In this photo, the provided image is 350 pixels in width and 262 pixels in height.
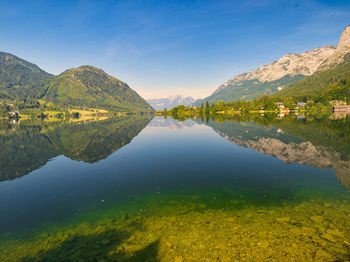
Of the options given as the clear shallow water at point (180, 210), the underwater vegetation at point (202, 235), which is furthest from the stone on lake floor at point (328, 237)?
the clear shallow water at point (180, 210)

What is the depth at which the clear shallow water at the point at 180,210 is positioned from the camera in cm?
1266

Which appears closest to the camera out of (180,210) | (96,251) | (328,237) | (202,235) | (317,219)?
(96,251)

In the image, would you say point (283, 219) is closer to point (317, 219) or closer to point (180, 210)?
point (317, 219)

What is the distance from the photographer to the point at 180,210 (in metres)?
18.1

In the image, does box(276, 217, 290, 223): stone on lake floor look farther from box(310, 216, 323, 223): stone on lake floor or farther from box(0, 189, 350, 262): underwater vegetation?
box(310, 216, 323, 223): stone on lake floor

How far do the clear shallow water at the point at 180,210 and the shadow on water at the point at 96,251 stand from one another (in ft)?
0.26

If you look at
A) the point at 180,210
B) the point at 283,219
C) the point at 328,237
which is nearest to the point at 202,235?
the point at 180,210

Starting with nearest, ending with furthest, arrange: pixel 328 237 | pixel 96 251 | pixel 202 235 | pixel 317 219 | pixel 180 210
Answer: pixel 96 251 < pixel 328 237 < pixel 202 235 < pixel 317 219 < pixel 180 210

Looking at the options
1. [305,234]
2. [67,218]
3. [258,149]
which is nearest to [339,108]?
[258,149]

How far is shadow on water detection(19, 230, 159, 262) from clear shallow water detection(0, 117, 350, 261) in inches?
3.1

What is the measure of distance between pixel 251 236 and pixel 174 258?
256 inches

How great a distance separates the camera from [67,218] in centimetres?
1761

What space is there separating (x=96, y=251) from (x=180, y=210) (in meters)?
8.42

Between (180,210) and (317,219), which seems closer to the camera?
(317,219)
